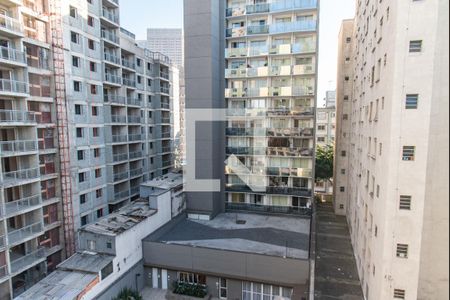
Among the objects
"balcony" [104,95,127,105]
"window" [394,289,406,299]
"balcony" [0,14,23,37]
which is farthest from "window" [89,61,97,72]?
"window" [394,289,406,299]

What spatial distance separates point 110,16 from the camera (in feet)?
94.6

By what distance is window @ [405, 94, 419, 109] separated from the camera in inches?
525

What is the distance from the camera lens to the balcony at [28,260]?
61.8 feet

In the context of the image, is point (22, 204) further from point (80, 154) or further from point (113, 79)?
point (113, 79)

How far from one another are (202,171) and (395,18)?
2030 cm

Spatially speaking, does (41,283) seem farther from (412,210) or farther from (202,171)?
(412,210)

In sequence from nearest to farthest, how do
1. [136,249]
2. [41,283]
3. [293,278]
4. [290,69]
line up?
[41,283], [293,278], [136,249], [290,69]

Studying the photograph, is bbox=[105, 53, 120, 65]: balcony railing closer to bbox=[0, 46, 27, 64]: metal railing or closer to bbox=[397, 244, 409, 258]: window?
bbox=[0, 46, 27, 64]: metal railing

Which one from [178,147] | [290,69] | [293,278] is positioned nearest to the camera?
[293,278]

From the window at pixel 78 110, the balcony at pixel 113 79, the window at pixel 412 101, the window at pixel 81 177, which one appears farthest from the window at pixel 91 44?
the window at pixel 412 101

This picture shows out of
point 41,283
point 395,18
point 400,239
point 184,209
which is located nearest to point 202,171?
point 184,209

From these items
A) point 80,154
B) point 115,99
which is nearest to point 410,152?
point 80,154

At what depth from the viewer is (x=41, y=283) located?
1727 centimetres

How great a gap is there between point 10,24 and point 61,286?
1673cm
